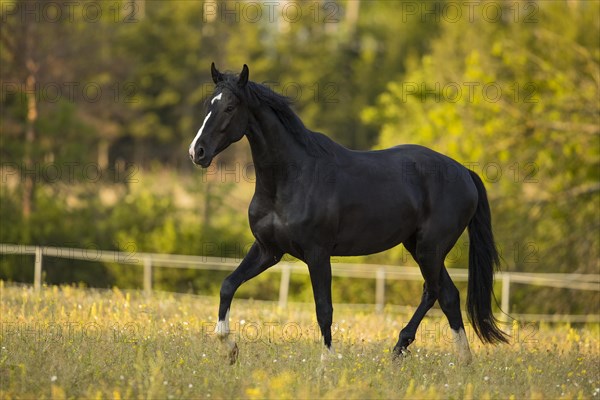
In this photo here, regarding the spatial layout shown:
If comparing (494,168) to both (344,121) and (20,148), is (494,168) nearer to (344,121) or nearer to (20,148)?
(20,148)

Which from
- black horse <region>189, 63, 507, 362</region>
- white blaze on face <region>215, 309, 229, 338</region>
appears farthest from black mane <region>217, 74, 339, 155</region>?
white blaze on face <region>215, 309, 229, 338</region>

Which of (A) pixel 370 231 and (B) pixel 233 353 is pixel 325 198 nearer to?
(A) pixel 370 231

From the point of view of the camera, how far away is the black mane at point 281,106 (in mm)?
6566

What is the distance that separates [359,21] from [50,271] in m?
32.6

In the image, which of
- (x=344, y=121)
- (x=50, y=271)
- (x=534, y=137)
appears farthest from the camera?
(x=344, y=121)

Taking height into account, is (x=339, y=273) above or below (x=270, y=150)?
below

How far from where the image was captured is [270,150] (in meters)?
6.82

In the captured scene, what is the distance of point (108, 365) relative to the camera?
20.2 feet

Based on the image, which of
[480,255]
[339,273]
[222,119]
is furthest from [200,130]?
[339,273]

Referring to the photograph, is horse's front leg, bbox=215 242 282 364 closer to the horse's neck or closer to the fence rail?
the horse's neck

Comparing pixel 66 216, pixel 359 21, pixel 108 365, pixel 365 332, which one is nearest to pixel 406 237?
pixel 365 332

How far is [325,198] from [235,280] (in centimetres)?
102

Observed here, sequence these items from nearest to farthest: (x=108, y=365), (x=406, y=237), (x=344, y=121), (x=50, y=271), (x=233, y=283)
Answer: (x=108, y=365)
(x=233, y=283)
(x=406, y=237)
(x=50, y=271)
(x=344, y=121)

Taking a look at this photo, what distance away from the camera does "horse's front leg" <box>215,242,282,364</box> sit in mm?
6703
